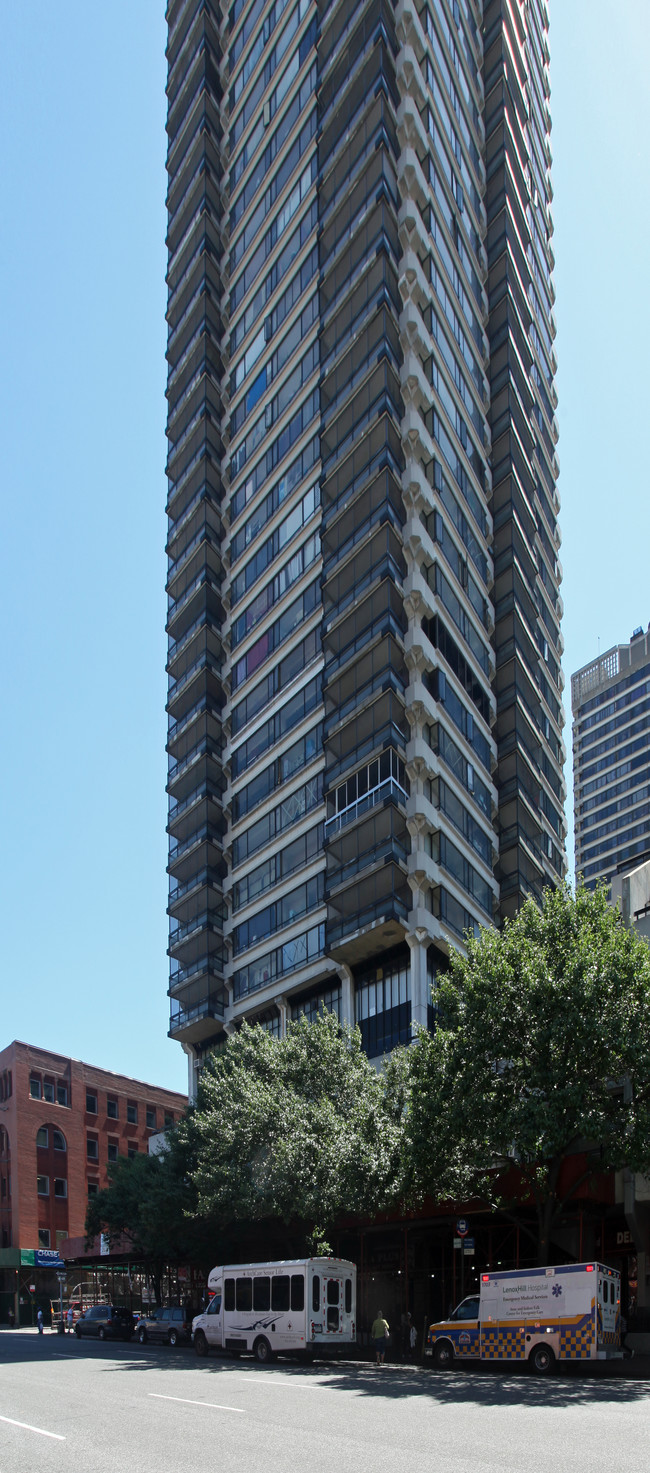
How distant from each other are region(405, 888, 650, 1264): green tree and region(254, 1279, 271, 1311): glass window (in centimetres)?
483

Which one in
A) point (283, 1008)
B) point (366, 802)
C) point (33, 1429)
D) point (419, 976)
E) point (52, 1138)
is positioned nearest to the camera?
point (33, 1429)

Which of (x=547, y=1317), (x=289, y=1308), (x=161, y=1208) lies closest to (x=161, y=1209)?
(x=161, y=1208)

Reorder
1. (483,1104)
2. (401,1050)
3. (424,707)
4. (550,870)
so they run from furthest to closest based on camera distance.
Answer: (550,870)
(424,707)
(401,1050)
(483,1104)

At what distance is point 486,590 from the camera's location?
6216 centimetres

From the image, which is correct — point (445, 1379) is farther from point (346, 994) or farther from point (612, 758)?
point (612, 758)

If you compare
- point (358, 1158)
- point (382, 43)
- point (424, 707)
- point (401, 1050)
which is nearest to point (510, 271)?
point (382, 43)

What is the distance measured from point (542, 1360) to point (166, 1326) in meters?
24.3

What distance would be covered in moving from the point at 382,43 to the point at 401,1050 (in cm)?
4592

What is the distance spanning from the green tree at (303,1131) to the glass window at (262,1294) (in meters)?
2.38

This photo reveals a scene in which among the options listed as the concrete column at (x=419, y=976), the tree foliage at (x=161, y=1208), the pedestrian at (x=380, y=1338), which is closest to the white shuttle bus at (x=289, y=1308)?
the pedestrian at (x=380, y=1338)

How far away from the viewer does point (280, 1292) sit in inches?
1222

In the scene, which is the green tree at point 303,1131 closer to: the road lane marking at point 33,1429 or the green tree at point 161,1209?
the green tree at point 161,1209

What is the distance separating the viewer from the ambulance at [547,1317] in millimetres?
23938

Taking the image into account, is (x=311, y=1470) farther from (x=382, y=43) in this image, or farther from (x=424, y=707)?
(x=382, y=43)
